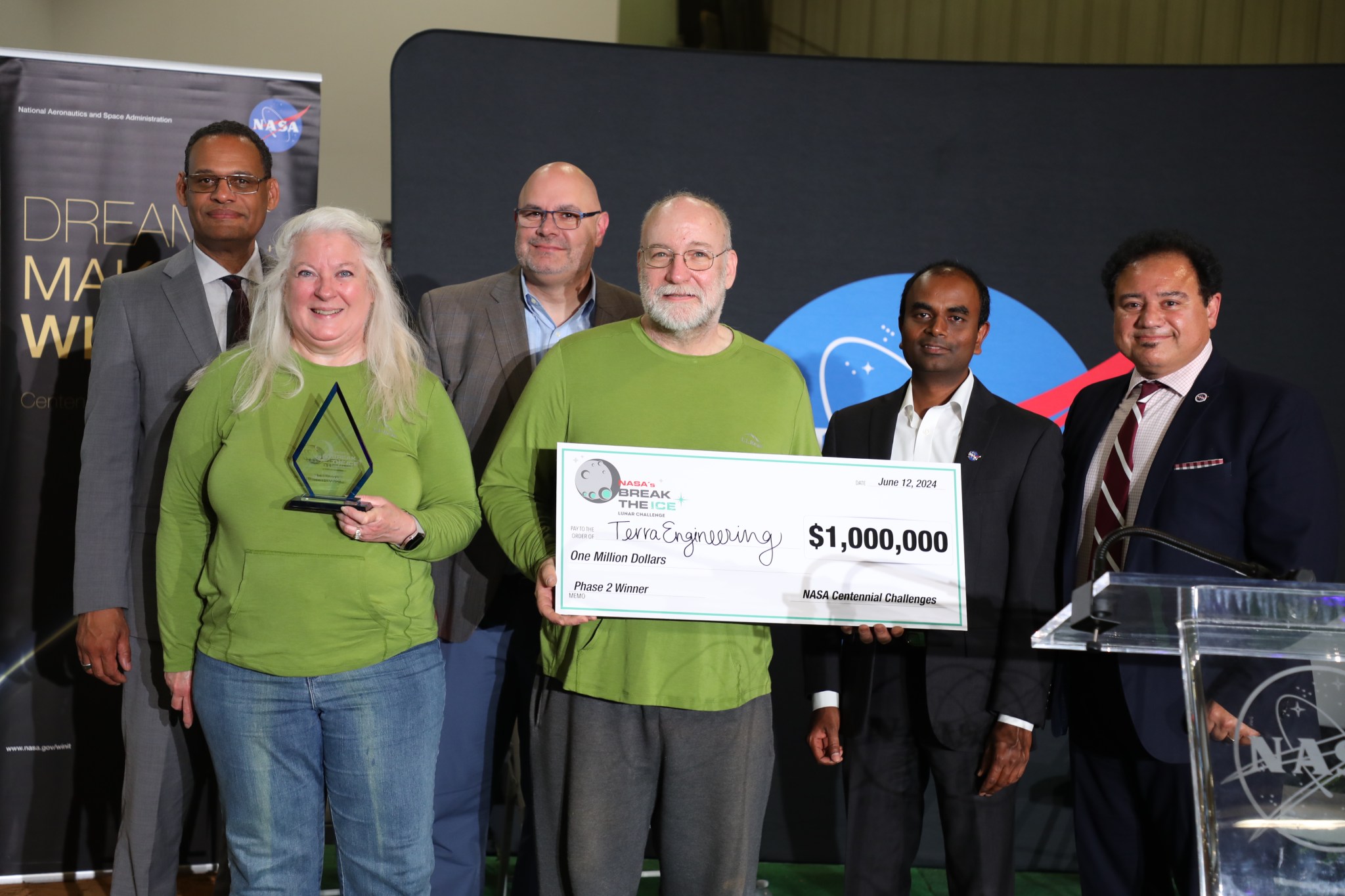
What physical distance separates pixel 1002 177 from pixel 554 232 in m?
1.76

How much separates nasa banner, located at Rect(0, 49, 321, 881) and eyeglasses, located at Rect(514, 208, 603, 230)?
3.26 ft

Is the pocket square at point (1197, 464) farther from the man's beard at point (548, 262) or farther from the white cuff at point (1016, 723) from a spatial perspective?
the man's beard at point (548, 262)

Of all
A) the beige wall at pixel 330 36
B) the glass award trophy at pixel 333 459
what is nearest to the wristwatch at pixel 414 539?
the glass award trophy at pixel 333 459

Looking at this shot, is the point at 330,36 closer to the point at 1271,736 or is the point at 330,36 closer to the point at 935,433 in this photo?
the point at 935,433

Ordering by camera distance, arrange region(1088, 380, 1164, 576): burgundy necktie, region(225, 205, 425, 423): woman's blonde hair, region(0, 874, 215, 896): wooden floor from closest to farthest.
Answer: region(225, 205, 425, 423): woman's blonde hair
region(1088, 380, 1164, 576): burgundy necktie
region(0, 874, 215, 896): wooden floor

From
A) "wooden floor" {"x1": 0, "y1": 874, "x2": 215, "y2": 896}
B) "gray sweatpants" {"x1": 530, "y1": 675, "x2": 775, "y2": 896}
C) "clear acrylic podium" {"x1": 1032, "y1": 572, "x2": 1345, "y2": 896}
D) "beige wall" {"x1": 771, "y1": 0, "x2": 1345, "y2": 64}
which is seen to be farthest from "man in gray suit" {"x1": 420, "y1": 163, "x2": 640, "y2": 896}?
"beige wall" {"x1": 771, "y1": 0, "x2": 1345, "y2": 64}

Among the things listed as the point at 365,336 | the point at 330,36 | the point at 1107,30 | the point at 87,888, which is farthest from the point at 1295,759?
the point at 1107,30

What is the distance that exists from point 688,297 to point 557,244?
646mm

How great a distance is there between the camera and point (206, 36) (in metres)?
6.01

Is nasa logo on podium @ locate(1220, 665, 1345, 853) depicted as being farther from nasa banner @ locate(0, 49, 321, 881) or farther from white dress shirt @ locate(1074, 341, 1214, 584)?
nasa banner @ locate(0, 49, 321, 881)

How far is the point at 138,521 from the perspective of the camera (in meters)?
2.62

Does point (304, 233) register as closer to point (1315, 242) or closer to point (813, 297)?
point (813, 297)

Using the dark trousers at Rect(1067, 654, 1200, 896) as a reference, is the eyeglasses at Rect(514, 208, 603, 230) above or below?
above

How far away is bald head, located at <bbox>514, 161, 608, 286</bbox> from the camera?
8.97 ft
